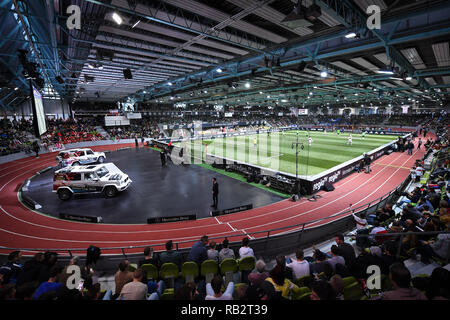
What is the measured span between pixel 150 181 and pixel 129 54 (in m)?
9.54

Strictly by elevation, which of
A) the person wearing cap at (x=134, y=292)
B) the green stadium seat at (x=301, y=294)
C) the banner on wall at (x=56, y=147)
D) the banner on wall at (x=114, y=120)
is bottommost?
the green stadium seat at (x=301, y=294)

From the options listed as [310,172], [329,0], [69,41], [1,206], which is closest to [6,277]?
[1,206]

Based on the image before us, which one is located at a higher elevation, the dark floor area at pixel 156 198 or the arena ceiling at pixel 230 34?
the arena ceiling at pixel 230 34

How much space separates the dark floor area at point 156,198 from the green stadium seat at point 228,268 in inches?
227

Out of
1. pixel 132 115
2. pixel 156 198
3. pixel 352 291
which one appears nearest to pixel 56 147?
pixel 132 115

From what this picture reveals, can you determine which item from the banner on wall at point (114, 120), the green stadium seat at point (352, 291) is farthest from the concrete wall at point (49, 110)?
the green stadium seat at point (352, 291)

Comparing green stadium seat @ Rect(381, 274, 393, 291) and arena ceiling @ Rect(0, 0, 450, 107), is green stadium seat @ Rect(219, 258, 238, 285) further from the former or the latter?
arena ceiling @ Rect(0, 0, 450, 107)

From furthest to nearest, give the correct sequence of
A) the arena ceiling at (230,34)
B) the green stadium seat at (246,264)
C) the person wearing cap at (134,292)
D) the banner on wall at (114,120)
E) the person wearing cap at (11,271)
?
the banner on wall at (114,120) < the arena ceiling at (230,34) < the green stadium seat at (246,264) < the person wearing cap at (11,271) < the person wearing cap at (134,292)

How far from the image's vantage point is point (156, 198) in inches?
517

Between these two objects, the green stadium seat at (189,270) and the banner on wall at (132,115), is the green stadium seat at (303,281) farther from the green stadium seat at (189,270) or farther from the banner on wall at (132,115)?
the banner on wall at (132,115)

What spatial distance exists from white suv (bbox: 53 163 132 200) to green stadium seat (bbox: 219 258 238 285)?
34.9ft

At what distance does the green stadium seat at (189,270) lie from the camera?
5.20 meters

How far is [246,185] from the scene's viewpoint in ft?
52.0
